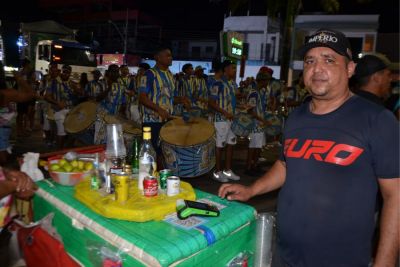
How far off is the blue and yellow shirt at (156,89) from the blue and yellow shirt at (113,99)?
2.61 meters

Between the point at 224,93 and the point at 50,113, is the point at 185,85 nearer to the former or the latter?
the point at 50,113

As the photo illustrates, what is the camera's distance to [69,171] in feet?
9.21

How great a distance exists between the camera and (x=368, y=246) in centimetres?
186

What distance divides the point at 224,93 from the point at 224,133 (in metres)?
0.85

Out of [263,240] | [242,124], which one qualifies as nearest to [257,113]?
[242,124]

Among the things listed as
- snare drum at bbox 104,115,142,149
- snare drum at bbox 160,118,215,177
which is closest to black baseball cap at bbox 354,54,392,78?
snare drum at bbox 160,118,215,177

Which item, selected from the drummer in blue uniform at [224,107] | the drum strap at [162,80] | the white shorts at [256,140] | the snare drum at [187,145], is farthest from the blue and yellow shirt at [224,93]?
the snare drum at [187,145]

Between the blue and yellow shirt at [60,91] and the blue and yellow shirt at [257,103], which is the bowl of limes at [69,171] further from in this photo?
the blue and yellow shirt at [60,91]

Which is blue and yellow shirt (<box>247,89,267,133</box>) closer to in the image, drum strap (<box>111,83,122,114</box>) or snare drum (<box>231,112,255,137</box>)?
snare drum (<box>231,112,255,137</box>)

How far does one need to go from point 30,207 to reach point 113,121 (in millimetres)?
3036

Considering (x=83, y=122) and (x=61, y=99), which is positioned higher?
(x=61, y=99)

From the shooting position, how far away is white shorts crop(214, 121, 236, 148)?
7.04 metres

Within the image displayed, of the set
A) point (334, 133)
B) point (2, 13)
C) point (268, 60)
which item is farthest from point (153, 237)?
point (268, 60)

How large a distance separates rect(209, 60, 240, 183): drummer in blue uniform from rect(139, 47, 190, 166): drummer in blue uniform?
1.53 m
